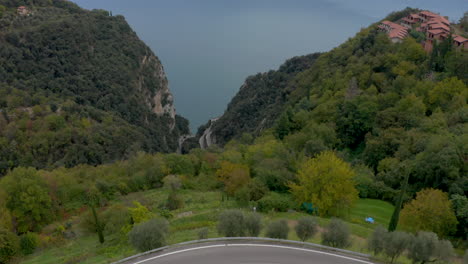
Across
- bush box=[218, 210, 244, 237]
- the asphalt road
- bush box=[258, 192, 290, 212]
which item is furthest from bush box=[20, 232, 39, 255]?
bush box=[258, 192, 290, 212]

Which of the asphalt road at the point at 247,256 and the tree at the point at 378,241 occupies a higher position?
the tree at the point at 378,241

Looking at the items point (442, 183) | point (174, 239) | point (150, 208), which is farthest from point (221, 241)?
point (442, 183)

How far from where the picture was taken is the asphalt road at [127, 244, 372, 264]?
18.2 metres

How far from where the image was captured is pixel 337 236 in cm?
1916

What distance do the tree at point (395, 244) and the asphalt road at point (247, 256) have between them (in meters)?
1.22

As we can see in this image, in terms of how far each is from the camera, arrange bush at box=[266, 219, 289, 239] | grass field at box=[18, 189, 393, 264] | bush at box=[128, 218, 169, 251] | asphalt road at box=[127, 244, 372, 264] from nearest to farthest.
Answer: asphalt road at box=[127, 244, 372, 264] < bush at box=[128, 218, 169, 251] < bush at box=[266, 219, 289, 239] < grass field at box=[18, 189, 393, 264]

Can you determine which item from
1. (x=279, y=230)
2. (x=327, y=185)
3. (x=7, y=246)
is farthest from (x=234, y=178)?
(x=7, y=246)

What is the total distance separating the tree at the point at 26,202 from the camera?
30.2 m

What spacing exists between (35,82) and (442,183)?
65.4 metres

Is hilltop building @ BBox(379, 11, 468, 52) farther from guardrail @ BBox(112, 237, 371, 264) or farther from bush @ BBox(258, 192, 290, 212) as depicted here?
guardrail @ BBox(112, 237, 371, 264)

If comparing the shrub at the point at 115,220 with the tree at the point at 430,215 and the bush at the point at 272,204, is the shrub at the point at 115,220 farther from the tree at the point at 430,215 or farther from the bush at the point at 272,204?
the tree at the point at 430,215

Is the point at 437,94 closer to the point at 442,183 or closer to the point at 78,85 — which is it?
the point at 442,183

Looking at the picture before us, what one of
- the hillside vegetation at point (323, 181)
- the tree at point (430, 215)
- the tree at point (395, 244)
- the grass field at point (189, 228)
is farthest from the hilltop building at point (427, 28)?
the tree at point (395, 244)

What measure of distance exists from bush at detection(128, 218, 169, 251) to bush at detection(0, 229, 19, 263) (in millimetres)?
12441
